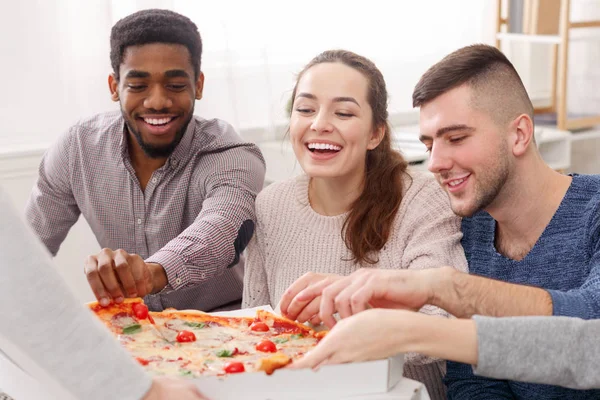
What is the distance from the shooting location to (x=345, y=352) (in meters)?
1.05

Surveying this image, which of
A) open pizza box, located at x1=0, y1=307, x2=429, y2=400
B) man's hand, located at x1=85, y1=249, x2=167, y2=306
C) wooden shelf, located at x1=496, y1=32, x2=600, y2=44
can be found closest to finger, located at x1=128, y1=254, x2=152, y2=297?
man's hand, located at x1=85, y1=249, x2=167, y2=306

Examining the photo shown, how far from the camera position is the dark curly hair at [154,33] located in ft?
6.18

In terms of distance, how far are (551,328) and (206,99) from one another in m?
2.07

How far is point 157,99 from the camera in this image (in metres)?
1.87

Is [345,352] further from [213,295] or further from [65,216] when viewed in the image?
[65,216]

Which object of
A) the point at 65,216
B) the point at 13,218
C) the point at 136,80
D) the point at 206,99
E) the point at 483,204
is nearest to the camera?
the point at 13,218

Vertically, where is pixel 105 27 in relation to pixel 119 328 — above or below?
above

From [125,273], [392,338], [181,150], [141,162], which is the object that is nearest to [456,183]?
[392,338]

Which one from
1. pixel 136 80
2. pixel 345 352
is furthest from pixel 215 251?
pixel 345 352

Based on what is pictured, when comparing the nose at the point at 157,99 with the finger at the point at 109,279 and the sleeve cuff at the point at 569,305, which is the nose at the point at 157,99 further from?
the sleeve cuff at the point at 569,305

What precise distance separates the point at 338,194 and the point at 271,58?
1519mm

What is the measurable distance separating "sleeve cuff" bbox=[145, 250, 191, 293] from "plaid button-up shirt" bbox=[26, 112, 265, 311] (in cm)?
27

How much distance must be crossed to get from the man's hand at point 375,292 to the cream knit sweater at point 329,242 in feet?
0.75

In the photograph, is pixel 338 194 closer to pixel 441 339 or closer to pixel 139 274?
pixel 139 274
